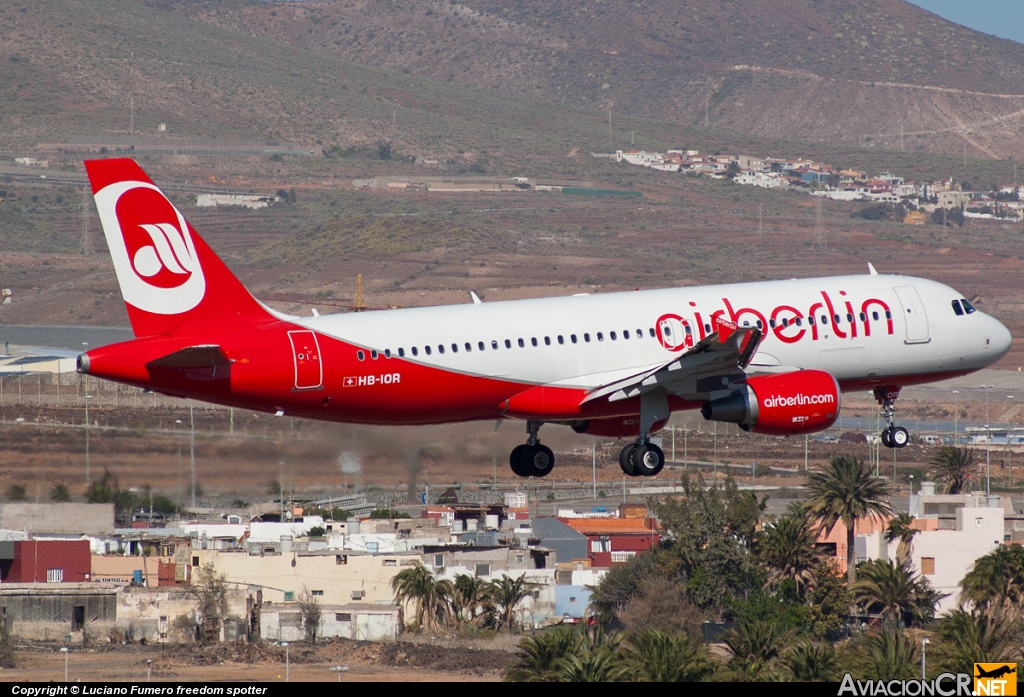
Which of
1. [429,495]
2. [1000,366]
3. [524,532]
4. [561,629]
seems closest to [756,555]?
[524,532]

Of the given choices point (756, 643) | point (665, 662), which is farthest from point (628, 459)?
point (756, 643)

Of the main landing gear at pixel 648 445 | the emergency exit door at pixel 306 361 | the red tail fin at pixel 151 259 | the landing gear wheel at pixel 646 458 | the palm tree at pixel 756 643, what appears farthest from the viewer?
the palm tree at pixel 756 643

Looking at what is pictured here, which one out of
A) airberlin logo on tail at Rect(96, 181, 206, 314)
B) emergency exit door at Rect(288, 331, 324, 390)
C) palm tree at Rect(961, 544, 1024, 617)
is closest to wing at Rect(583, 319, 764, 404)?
emergency exit door at Rect(288, 331, 324, 390)

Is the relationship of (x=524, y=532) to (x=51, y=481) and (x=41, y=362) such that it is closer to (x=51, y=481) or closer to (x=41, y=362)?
(x=51, y=481)

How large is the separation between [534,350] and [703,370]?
4712 mm

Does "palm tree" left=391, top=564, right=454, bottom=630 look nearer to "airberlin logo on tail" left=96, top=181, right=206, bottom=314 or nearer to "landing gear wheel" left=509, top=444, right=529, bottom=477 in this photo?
"landing gear wheel" left=509, top=444, right=529, bottom=477

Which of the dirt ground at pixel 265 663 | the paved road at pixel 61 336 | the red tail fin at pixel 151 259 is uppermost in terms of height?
the paved road at pixel 61 336

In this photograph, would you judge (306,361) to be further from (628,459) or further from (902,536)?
(902,536)

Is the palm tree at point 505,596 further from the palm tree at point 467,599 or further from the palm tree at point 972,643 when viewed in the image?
the palm tree at point 972,643

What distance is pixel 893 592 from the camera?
83.1m

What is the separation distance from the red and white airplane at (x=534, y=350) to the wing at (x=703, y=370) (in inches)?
2.4

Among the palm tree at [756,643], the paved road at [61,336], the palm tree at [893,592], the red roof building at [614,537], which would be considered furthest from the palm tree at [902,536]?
the paved road at [61,336]

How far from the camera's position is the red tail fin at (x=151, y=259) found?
4291cm

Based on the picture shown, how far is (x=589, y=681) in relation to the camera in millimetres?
54219
